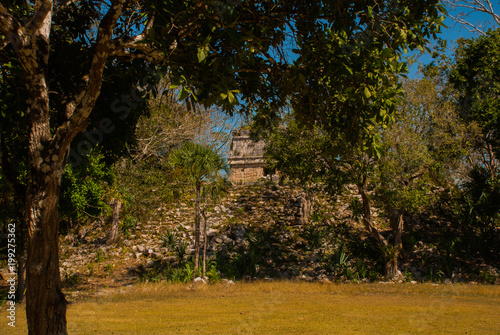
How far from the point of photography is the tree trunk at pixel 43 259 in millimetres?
4090

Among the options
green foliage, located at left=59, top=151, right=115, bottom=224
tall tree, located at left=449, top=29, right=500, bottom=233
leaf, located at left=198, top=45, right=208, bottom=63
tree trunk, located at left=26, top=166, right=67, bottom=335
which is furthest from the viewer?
tall tree, located at left=449, top=29, right=500, bottom=233

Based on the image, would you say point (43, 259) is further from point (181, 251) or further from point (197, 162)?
point (181, 251)

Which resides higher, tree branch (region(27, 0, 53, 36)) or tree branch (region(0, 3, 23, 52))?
tree branch (region(27, 0, 53, 36))

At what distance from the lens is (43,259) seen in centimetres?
414

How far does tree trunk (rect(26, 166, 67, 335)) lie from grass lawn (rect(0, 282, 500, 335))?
7.82 ft

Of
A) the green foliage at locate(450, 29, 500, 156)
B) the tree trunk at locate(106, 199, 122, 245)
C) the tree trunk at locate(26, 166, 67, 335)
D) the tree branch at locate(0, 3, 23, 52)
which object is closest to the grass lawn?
the tree trunk at locate(26, 166, 67, 335)

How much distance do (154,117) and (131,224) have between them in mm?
5409

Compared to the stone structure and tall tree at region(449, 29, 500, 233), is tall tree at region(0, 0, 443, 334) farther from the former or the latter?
the stone structure

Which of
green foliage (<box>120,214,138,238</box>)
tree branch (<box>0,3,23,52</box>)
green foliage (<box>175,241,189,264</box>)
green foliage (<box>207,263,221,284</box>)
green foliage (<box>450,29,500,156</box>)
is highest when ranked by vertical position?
green foliage (<box>450,29,500,156</box>)

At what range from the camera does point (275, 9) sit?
18.8 feet

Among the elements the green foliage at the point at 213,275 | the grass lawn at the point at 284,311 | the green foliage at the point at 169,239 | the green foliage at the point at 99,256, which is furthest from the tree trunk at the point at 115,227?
the grass lawn at the point at 284,311

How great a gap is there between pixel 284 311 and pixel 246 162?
1612 centimetres

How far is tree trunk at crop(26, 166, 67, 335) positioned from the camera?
13.4 ft

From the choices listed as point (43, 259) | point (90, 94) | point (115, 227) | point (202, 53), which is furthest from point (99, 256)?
point (202, 53)
